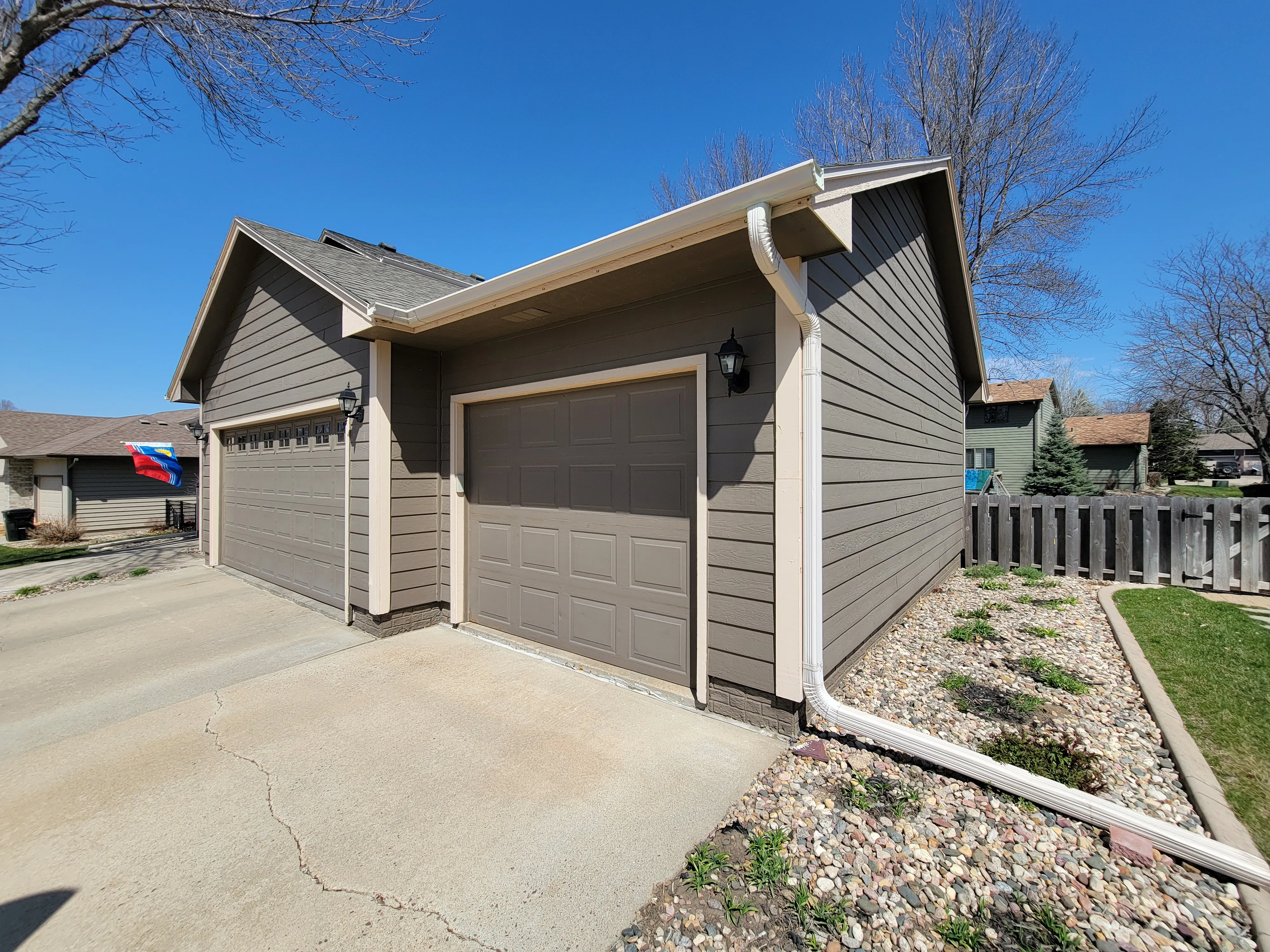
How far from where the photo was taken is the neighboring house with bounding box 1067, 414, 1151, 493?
21188 millimetres

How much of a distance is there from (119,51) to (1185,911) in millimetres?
12311

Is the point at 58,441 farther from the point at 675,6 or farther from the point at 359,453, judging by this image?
the point at 675,6

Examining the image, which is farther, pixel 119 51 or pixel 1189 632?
pixel 119 51

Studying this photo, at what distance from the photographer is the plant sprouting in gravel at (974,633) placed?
451cm

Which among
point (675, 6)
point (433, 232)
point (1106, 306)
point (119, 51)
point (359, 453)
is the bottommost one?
point (359, 453)

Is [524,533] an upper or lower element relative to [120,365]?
lower

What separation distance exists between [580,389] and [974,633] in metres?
4.03

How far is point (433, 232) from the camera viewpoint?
10.5 m

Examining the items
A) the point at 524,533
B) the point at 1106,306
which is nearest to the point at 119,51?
the point at 524,533

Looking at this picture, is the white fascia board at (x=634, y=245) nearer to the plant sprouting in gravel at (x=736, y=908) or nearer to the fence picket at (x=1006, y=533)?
the plant sprouting in gravel at (x=736, y=908)

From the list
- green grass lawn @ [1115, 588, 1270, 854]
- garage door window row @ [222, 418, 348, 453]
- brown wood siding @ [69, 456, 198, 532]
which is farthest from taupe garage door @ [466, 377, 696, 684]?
brown wood siding @ [69, 456, 198, 532]

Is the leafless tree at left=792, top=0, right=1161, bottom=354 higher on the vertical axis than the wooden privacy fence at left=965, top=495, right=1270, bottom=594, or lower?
higher

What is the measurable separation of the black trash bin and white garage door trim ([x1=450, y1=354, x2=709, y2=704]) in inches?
701

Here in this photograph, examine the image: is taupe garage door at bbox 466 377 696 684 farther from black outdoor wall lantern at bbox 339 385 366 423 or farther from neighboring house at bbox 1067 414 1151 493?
neighboring house at bbox 1067 414 1151 493
